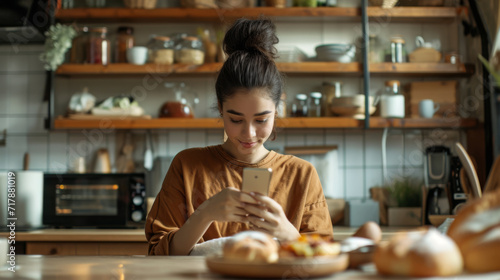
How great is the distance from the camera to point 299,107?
2.79 metres

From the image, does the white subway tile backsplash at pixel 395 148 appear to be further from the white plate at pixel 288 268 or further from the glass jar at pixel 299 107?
the white plate at pixel 288 268

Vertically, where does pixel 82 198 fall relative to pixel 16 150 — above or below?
below

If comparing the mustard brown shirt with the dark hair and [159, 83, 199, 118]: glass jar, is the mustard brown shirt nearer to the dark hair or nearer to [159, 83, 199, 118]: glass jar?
the dark hair

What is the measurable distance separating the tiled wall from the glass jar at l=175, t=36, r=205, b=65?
23 cm

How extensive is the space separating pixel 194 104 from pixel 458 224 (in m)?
2.24

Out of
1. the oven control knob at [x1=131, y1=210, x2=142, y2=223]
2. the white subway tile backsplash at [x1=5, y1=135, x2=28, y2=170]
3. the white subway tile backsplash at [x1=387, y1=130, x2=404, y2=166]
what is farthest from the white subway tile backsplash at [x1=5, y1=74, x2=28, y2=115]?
the white subway tile backsplash at [x1=387, y1=130, x2=404, y2=166]

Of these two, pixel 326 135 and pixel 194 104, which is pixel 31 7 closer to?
pixel 194 104

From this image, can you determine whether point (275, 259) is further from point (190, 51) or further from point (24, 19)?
point (24, 19)

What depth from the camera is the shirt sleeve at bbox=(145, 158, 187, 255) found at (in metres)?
1.36

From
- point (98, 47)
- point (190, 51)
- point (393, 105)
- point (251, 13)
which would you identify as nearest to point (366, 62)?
point (393, 105)

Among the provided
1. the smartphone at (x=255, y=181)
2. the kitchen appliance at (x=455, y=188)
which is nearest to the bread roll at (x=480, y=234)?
the smartphone at (x=255, y=181)

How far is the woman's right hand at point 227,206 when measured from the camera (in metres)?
1.11

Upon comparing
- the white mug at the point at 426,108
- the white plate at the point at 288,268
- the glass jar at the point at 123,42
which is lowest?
the white plate at the point at 288,268

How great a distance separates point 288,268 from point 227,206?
0.48m
